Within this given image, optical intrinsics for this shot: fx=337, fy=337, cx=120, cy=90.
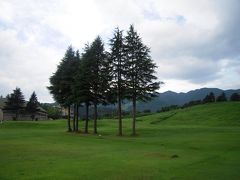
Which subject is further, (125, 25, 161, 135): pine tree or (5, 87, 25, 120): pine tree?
(5, 87, 25, 120): pine tree

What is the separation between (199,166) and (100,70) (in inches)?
1280

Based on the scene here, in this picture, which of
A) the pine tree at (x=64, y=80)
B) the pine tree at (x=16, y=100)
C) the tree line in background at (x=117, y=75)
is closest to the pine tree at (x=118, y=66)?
the tree line in background at (x=117, y=75)

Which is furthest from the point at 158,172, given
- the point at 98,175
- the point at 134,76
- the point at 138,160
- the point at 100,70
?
the point at 100,70

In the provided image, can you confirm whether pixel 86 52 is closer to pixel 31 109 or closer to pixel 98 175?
pixel 98 175

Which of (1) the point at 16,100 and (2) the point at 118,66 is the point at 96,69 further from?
(1) the point at 16,100

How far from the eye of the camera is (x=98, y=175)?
14.1 meters

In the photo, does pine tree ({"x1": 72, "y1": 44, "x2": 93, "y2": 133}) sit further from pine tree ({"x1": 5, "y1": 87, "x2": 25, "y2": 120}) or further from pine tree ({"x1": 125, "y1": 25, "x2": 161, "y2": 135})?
pine tree ({"x1": 5, "y1": 87, "x2": 25, "y2": 120})

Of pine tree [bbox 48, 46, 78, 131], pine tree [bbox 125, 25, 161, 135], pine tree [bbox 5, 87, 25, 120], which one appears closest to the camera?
pine tree [bbox 125, 25, 161, 135]

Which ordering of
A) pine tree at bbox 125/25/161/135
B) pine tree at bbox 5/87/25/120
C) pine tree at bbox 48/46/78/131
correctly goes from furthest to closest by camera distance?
pine tree at bbox 5/87/25/120 → pine tree at bbox 48/46/78/131 → pine tree at bbox 125/25/161/135

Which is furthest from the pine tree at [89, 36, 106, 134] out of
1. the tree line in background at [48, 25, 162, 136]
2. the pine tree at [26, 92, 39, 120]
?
the pine tree at [26, 92, 39, 120]

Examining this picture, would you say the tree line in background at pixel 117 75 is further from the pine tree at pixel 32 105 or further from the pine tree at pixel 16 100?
the pine tree at pixel 32 105

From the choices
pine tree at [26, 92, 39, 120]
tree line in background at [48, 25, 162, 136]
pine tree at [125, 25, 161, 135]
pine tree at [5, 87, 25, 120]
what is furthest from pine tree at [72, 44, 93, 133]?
pine tree at [26, 92, 39, 120]

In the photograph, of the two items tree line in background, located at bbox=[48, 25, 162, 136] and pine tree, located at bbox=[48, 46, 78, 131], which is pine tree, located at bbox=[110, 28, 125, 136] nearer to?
tree line in background, located at bbox=[48, 25, 162, 136]

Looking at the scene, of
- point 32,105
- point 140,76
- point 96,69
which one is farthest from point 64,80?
point 32,105
